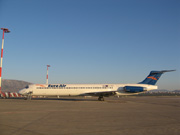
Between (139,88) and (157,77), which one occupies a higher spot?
(157,77)

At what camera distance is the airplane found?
26.3m

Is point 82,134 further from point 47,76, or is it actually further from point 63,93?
point 47,76

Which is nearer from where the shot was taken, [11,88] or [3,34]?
[3,34]

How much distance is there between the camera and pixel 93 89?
26.9 m

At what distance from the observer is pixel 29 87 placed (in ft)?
91.9

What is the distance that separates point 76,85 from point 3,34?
16014 mm

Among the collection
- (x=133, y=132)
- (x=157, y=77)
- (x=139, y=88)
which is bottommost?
(x=133, y=132)

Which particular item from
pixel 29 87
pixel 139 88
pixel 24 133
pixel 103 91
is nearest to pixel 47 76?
pixel 29 87

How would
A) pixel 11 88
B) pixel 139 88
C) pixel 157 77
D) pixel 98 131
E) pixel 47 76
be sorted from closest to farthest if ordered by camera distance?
pixel 98 131, pixel 139 88, pixel 157 77, pixel 47 76, pixel 11 88

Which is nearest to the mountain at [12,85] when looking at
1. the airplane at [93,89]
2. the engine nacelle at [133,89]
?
the airplane at [93,89]

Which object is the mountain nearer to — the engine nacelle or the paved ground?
the engine nacelle

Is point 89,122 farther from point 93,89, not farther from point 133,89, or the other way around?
point 133,89

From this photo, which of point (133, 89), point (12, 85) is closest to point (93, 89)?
point (133, 89)

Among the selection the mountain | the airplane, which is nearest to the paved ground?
the airplane
